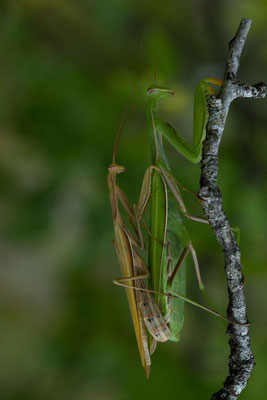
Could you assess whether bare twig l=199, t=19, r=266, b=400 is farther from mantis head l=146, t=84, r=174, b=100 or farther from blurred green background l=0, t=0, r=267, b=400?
blurred green background l=0, t=0, r=267, b=400

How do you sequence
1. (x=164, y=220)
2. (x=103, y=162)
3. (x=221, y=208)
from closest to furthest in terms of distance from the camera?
Answer: (x=221, y=208), (x=164, y=220), (x=103, y=162)

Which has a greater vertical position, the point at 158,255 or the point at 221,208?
the point at 221,208

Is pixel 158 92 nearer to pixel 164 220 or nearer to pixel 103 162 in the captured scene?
pixel 164 220

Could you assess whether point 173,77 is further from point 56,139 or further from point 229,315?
point 229,315

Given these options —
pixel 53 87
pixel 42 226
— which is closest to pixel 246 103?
pixel 53 87

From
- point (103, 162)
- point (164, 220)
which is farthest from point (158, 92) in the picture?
point (103, 162)

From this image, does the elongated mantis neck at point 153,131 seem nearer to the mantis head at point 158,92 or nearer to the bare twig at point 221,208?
the mantis head at point 158,92
